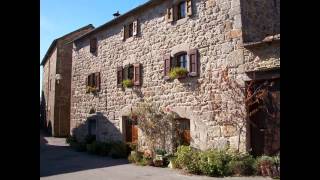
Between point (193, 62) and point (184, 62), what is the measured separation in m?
0.72

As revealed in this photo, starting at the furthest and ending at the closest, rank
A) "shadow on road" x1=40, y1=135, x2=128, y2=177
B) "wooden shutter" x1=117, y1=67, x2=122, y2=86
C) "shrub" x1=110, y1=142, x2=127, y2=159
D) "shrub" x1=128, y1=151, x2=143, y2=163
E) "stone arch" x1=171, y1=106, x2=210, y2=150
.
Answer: "wooden shutter" x1=117, y1=67, x2=122, y2=86 → "shrub" x1=110, y1=142, x2=127, y2=159 → "shrub" x1=128, y1=151, x2=143, y2=163 → "shadow on road" x1=40, y1=135, x2=128, y2=177 → "stone arch" x1=171, y1=106, x2=210, y2=150

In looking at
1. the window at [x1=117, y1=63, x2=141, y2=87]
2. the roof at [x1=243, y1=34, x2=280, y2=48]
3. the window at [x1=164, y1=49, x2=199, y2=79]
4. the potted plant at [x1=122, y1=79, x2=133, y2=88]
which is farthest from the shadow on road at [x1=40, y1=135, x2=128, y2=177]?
the roof at [x1=243, y1=34, x2=280, y2=48]

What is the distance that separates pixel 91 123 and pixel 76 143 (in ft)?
4.14

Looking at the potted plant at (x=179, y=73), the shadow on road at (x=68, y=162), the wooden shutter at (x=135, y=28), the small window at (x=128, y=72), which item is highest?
the wooden shutter at (x=135, y=28)

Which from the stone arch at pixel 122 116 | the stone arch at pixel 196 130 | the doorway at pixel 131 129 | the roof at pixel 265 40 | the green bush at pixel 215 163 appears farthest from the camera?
the stone arch at pixel 122 116

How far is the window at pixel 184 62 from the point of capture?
1223 centimetres

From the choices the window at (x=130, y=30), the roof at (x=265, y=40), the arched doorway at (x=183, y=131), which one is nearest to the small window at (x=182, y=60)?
the arched doorway at (x=183, y=131)

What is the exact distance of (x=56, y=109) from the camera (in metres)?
26.8

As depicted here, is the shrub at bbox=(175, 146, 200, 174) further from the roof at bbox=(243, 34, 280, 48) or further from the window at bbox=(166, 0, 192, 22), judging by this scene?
the window at bbox=(166, 0, 192, 22)

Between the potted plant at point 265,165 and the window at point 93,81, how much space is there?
10538mm

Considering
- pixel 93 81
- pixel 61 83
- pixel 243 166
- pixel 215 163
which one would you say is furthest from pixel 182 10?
pixel 61 83

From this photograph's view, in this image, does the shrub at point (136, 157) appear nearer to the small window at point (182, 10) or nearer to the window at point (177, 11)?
the window at point (177, 11)

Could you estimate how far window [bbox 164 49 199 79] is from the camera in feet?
40.1
